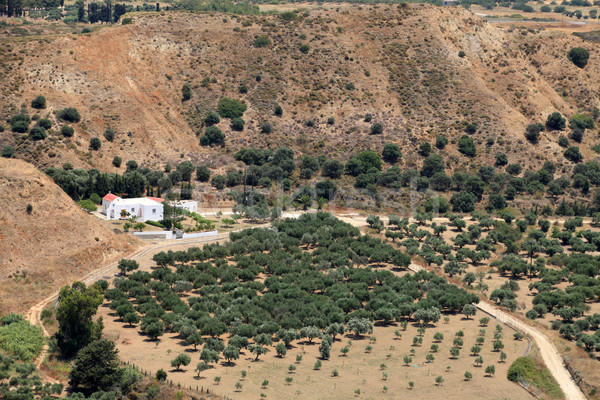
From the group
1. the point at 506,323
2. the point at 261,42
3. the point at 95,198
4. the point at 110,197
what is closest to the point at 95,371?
the point at 506,323

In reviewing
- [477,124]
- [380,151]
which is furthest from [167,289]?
[477,124]

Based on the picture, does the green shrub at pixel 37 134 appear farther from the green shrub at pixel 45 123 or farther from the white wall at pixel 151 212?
the white wall at pixel 151 212

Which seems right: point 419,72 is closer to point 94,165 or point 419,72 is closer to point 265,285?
point 94,165

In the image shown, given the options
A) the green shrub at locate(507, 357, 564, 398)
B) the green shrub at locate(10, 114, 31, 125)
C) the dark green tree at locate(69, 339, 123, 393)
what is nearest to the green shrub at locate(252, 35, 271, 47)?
the green shrub at locate(10, 114, 31, 125)

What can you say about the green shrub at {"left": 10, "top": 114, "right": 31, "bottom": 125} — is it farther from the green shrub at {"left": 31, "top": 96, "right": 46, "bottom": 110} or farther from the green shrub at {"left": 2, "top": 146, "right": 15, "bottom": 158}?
the green shrub at {"left": 2, "top": 146, "right": 15, "bottom": 158}

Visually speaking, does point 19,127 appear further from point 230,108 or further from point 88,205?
point 230,108

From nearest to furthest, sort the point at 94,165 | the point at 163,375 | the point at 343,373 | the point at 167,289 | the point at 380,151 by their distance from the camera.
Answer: the point at 163,375 < the point at 343,373 < the point at 167,289 < the point at 94,165 < the point at 380,151

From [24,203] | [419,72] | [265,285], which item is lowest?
[265,285]

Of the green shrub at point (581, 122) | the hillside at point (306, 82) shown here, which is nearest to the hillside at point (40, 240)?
the hillside at point (306, 82)

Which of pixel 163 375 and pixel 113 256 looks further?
pixel 113 256
